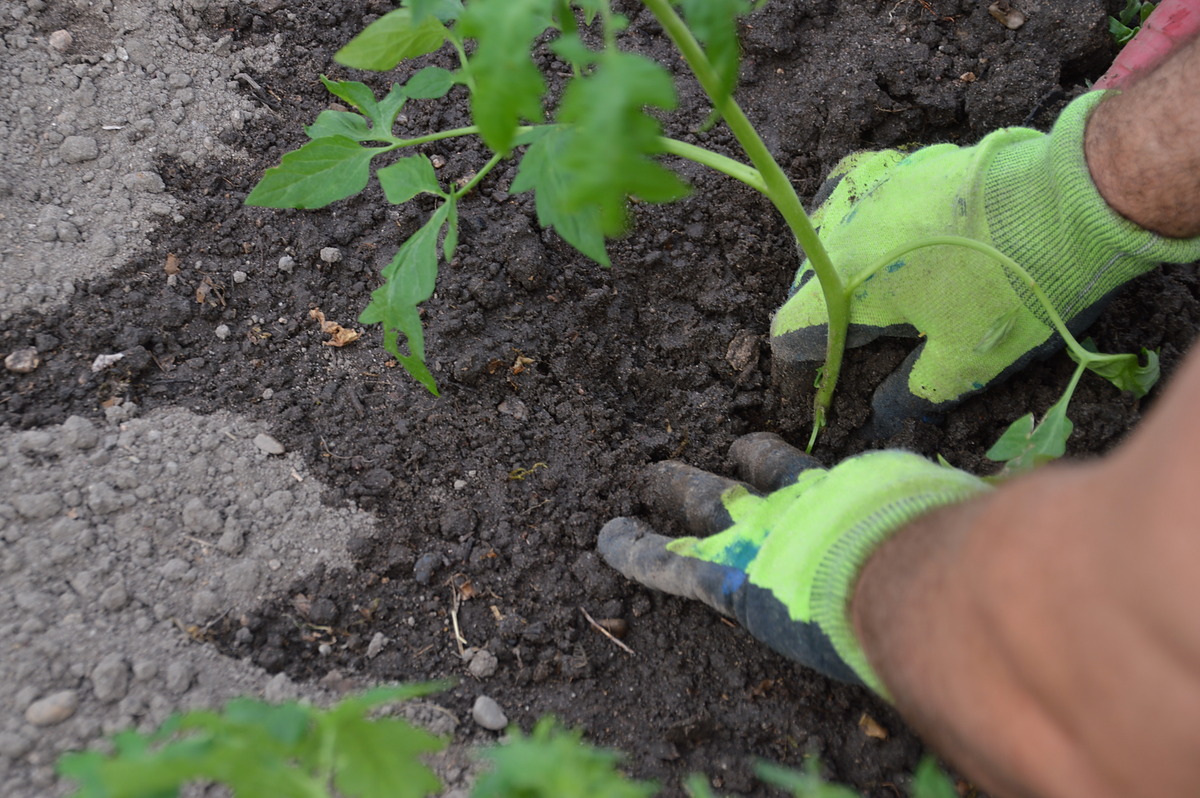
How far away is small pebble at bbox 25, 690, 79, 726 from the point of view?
1186 mm

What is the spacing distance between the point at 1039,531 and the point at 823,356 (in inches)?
41.0

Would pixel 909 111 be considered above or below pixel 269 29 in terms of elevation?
above

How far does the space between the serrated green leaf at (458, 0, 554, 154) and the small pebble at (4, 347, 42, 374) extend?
1.37 m

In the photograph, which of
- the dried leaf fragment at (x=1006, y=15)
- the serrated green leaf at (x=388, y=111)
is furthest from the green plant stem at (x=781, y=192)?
the dried leaf fragment at (x=1006, y=15)

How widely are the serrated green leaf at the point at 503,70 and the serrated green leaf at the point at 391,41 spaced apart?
15.8 inches

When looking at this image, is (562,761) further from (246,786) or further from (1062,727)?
(1062,727)

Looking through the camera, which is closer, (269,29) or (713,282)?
(713,282)

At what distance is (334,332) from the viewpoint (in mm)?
1812

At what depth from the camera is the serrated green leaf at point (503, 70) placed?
0.71 metres

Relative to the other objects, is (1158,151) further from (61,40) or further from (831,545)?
(61,40)

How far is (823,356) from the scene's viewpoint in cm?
174

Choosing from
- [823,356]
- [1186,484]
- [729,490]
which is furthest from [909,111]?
[1186,484]

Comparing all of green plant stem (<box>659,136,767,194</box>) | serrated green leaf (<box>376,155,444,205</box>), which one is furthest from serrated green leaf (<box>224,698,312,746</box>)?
green plant stem (<box>659,136,767,194</box>)

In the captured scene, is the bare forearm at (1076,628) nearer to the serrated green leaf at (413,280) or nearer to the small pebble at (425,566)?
the serrated green leaf at (413,280)
